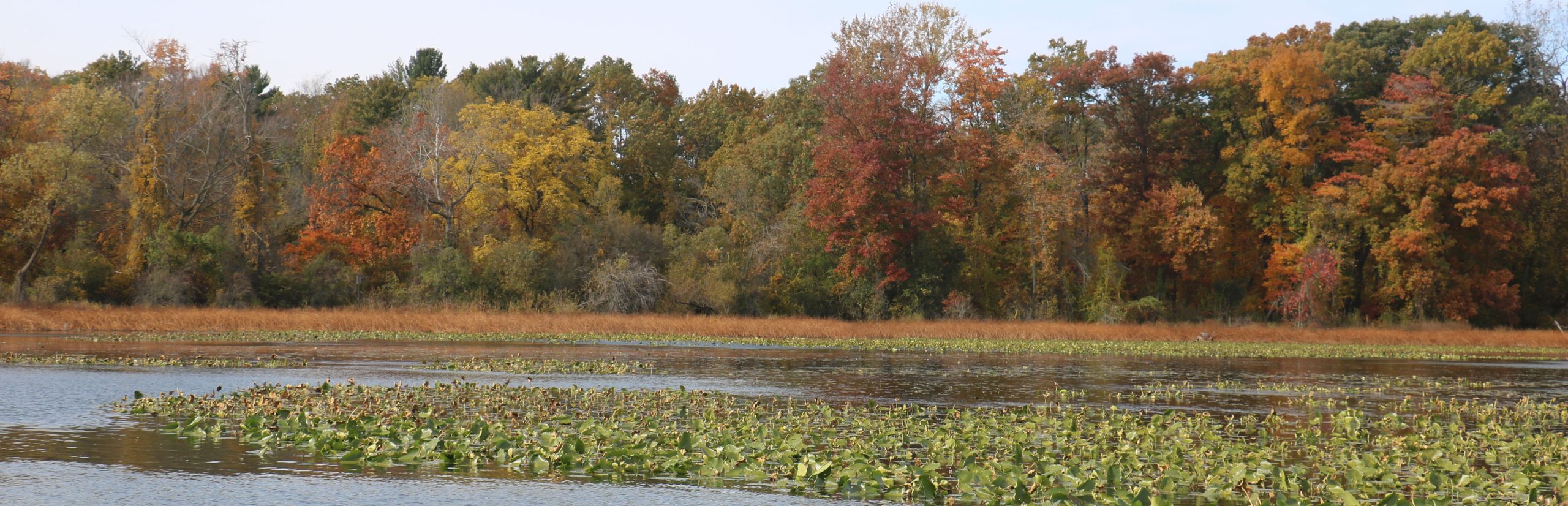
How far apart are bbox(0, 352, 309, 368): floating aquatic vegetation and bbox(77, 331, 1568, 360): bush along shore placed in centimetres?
960

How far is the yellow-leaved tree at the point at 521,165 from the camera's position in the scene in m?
58.9

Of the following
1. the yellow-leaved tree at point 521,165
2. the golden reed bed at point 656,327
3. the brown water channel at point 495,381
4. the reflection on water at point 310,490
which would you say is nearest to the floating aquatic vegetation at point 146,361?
the brown water channel at point 495,381

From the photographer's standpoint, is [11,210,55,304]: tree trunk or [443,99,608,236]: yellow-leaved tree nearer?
[11,210,55,304]: tree trunk

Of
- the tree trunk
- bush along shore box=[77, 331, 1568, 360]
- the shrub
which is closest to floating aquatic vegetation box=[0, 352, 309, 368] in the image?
bush along shore box=[77, 331, 1568, 360]

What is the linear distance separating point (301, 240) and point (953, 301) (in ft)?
101

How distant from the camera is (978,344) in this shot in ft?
138

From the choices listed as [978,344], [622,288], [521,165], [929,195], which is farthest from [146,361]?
[929,195]

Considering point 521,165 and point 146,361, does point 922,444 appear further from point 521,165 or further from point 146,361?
point 521,165

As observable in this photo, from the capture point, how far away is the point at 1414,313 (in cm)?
5525

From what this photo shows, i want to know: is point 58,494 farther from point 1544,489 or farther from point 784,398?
point 1544,489

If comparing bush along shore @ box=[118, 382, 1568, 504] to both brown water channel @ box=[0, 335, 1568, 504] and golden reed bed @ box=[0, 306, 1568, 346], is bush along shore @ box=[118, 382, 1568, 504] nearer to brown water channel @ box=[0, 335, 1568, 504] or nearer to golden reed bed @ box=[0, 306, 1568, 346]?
brown water channel @ box=[0, 335, 1568, 504]

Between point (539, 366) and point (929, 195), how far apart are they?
3430cm

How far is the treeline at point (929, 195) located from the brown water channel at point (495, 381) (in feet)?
54.0

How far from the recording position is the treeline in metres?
53.7
